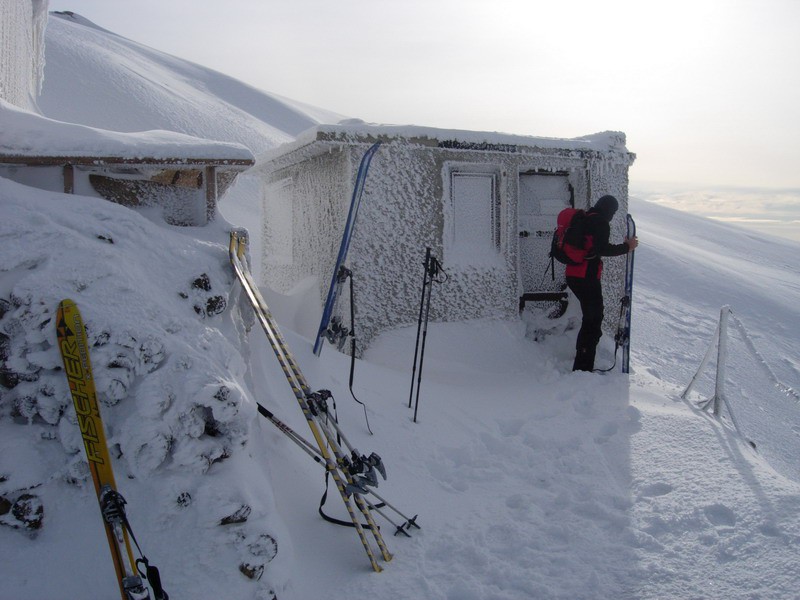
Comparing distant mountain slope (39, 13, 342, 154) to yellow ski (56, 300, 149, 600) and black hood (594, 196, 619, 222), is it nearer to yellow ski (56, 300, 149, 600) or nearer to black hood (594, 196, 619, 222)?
black hood (594, 196, 619, 222)

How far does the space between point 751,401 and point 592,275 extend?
3.71 metres

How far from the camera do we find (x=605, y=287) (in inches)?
274

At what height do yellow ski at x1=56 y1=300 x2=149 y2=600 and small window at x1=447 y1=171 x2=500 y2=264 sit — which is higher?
small window at x1=447 y1=171 x2=500 y2=264

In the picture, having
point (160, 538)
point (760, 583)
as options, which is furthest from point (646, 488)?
point (160, 538)

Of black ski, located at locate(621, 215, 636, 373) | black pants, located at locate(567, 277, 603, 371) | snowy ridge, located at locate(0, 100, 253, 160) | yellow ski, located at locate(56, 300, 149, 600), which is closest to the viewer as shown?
yellow ski, located at locate(56, 300, 149, 600)

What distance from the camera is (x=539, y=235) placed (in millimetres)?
6859

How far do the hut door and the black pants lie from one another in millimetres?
678

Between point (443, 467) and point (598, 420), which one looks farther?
point (598, 420)

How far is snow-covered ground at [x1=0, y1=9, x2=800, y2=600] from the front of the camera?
8.23ft

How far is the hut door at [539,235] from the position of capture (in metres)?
6.80

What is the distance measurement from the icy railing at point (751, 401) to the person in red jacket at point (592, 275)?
930 millimetres

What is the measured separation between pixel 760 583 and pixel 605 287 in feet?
14.4

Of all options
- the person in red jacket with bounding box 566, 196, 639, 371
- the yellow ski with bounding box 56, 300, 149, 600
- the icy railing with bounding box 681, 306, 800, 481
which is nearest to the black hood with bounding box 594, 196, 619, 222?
the person in red jacket with bounding box 566, 196, 639, 371

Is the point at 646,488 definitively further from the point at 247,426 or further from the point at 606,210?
the point at 606,210
